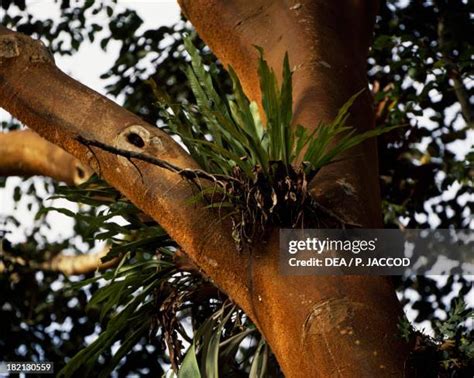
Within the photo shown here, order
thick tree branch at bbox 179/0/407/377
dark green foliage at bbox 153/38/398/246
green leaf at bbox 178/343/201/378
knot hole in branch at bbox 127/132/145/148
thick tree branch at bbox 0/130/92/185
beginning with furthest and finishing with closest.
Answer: thick tree branch at bbox 0/130/92/185 < green leaf at bbox 178/343/201/378 < knot hole in branch at bbox 127/132/145/148 < dark green foliage at bbox 153/38/398/246 < thick tree branch at bbox 179/0/407/377

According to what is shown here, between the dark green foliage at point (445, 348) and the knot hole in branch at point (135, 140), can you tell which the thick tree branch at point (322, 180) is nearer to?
the dark green foliage at point (445, 348)

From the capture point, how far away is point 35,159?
10.4ft

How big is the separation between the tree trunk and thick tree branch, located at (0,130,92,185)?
0.96 m

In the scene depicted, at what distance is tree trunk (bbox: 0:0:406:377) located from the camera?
1.59 metres

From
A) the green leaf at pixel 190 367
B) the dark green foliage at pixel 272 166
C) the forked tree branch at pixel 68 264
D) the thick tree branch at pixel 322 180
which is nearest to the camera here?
the thick tree branch at pixel 322 180

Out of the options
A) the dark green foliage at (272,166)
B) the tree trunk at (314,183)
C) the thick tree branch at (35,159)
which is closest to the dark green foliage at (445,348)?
the tree trunk at (314,183)

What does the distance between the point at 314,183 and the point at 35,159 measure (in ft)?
5.19

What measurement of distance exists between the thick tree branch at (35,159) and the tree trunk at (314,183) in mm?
958

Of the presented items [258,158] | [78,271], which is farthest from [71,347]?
[258,158]

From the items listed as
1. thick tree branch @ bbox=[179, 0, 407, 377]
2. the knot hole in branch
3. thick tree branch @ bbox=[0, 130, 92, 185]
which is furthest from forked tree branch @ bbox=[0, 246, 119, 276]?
the knot hole in branch

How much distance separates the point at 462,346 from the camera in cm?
166

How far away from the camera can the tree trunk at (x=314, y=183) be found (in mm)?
1587

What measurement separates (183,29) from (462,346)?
2.17 metres

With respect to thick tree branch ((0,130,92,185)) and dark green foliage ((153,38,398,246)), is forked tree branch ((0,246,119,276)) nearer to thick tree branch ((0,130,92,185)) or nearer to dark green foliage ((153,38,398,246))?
thick tree branch ((0,130,92,185))
